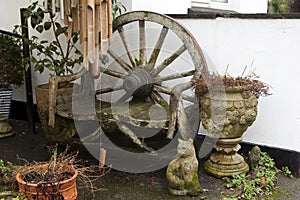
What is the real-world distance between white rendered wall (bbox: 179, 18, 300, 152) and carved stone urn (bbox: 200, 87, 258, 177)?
12.1 inches

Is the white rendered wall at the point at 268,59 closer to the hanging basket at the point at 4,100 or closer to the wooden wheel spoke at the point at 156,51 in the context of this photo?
the wooden wheel spoke at the point at 156,51

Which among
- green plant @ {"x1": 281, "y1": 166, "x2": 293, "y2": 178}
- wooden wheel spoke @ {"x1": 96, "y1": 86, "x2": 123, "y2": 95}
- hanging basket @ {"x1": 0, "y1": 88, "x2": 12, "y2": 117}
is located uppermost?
wooden wheel spoke @ {"x1": 96, "y1": 86, "x2": 123, "y2": 95}

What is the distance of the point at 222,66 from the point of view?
3061 millimetres

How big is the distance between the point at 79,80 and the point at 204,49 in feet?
3.72

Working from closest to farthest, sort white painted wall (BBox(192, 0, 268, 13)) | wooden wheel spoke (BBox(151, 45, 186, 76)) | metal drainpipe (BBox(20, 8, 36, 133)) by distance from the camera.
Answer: wooden wheel spoke (BBox(151, 45, 186, 76)), metal drainpipe (BBox(20, 8, 36, 133)), white painted wall (BBox(192, 0, 268, 13))

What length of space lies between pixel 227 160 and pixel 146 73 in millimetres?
911

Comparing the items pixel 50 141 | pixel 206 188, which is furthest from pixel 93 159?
Result: pixel 206 188

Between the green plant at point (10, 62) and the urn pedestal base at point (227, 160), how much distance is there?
223 centimetres

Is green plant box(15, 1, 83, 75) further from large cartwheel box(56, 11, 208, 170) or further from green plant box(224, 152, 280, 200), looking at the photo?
green plant box(224, 152, 280, 200)

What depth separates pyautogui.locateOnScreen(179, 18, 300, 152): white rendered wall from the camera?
277 centimetres

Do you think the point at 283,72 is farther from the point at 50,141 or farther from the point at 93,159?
the point at 50,141

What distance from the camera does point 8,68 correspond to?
3861 mm

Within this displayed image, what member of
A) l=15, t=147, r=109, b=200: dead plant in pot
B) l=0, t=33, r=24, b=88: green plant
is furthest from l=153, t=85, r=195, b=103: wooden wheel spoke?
l=0, t=33, r=24, b=88: green plant

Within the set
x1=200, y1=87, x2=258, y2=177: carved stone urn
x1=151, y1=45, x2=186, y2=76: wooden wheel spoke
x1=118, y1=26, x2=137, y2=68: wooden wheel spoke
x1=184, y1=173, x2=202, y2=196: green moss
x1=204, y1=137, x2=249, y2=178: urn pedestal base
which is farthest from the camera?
x1=118, y1=26, x2=137, y2=68: wooden wheel spoke
